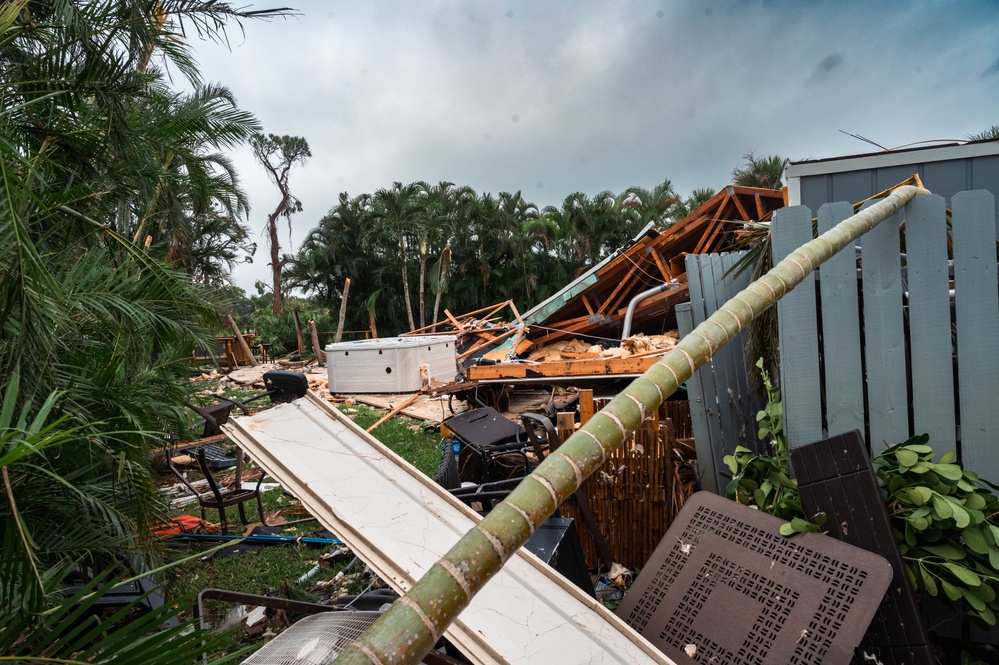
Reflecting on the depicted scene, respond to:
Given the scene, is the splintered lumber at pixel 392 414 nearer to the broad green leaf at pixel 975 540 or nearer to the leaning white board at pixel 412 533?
the leaning white board at pixel 412 533

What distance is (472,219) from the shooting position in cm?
3300

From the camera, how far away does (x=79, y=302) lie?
2961 millimetres

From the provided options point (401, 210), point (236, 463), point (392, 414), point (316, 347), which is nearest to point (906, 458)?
point (236, 463)

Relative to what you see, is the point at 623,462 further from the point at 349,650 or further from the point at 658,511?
the point at 349,650

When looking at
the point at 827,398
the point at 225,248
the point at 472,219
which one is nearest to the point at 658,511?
the point at 827,398

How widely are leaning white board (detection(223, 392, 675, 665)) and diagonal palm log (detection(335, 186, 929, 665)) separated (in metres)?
1.24

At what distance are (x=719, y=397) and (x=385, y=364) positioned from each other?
1068cm

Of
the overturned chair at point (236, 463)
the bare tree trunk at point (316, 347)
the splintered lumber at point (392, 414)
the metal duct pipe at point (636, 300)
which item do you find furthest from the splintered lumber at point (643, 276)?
the bare tree trunk at point (316, 347)

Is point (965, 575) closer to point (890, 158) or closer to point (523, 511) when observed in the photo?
point (523, 511)

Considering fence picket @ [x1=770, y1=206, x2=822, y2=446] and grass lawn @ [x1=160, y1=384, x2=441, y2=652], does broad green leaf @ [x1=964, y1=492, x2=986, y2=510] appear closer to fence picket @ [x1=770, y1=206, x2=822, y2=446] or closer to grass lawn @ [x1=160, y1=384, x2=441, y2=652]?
fence picket @ [x1=770, y1=206, x2=822, y2=446]

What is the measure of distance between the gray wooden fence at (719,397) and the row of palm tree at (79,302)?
10.2 feet

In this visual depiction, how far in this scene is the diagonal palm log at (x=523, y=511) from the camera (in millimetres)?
750

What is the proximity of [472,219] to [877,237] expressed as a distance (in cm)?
3126

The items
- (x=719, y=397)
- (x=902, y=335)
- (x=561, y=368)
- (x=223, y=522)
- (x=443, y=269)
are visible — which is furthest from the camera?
(x=443, y=269)
